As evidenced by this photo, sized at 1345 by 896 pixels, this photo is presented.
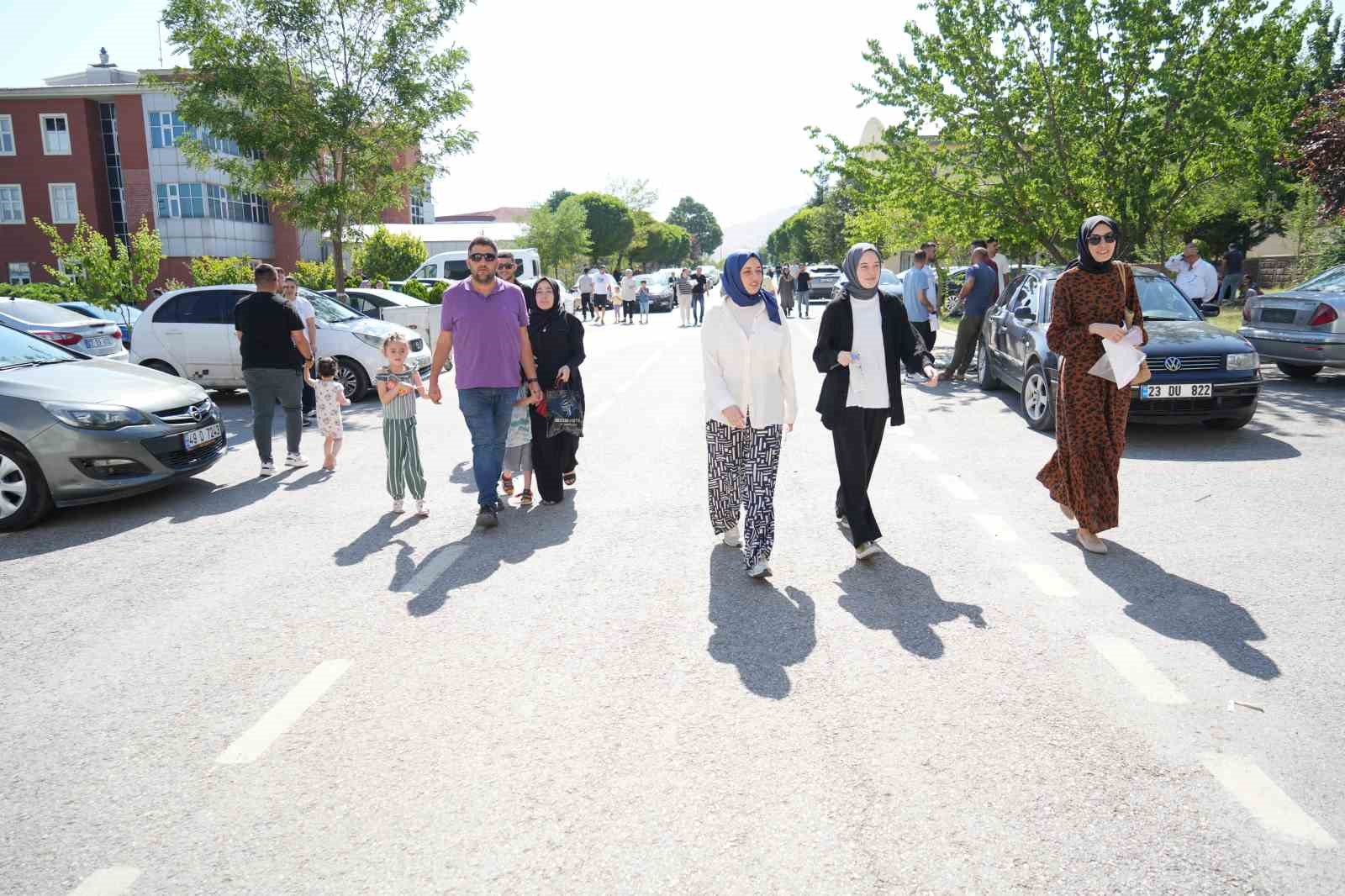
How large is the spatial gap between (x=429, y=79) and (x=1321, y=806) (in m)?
19.3

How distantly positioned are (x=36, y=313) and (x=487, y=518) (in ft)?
41.7

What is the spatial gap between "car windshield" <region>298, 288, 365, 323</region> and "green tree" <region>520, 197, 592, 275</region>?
59.3 metres

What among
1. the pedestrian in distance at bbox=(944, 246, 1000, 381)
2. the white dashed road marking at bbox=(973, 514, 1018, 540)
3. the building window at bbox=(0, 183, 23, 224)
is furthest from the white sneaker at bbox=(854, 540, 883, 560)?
the building window at bbox=(0, 183, 23, 224)

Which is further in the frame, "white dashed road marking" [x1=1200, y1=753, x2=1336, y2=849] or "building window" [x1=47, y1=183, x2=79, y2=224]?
"building window" [x1=47, y1=183, x2=79, y2=224]

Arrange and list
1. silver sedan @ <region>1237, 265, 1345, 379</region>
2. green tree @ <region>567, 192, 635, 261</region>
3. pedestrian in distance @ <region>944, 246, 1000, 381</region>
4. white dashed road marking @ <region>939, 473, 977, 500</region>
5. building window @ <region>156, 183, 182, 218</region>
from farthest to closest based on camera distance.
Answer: green tree @ <region>567, 192, 635, 261</region> → building window @ <region>156, 183, 182, 218</region> → pedestrian in distance @ <region>944, 246, 1000, 381</region> → silver sedan @ <region>1237, 265, 1345, 379</region> → white dashed road marking @ <region>939, 473, 977, 500</region>

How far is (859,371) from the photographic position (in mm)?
5887

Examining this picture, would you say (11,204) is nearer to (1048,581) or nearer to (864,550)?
(864,550)

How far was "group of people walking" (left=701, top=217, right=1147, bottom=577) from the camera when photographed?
18.4 feet

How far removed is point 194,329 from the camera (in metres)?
13.9

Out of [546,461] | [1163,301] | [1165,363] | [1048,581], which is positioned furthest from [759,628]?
Result: [1163,301]

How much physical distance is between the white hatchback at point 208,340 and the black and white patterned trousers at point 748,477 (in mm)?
8830

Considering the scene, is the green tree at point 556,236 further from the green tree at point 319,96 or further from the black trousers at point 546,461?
the black trousers at point 546,461

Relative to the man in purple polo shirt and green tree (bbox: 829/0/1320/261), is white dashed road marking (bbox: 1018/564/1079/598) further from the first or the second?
green tree (bbox: 829/0/1320/261)

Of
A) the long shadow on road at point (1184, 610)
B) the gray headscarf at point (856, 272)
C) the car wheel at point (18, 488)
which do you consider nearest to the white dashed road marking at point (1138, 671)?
the long shadow on road at point (1184, 610)
